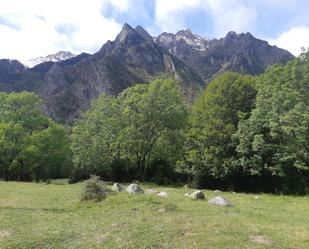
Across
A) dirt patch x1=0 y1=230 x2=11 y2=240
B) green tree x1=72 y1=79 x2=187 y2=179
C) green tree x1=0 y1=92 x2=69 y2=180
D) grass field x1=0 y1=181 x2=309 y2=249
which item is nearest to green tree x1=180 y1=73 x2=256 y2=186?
green tree x1=72 y1=79 x2=187 y2=179

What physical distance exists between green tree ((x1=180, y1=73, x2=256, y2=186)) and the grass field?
20.8 metres

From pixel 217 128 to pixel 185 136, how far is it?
558cm

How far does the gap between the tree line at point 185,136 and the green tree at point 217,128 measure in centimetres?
12

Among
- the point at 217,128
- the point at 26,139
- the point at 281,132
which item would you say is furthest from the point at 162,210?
the point at 26,139

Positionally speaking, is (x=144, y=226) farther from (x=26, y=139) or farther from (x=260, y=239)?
(x=26, y=139)

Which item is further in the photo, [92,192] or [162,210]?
[92,192]

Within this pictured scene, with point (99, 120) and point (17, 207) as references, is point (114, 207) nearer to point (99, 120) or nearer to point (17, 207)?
point (17, 207)

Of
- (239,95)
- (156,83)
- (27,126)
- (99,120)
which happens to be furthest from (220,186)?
(27,126)

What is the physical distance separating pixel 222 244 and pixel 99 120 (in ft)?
154

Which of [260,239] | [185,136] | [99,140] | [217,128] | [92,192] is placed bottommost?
[260,239]

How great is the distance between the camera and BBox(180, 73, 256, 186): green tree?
151 feet

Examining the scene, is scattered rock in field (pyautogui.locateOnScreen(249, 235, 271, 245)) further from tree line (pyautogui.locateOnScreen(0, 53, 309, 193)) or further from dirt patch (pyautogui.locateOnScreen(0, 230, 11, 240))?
tree line (pyautogui.locateOnScreen(0, 53, 309, 193))

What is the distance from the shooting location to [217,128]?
47.6m

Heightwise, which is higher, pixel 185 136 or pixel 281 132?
pixel 185 136
